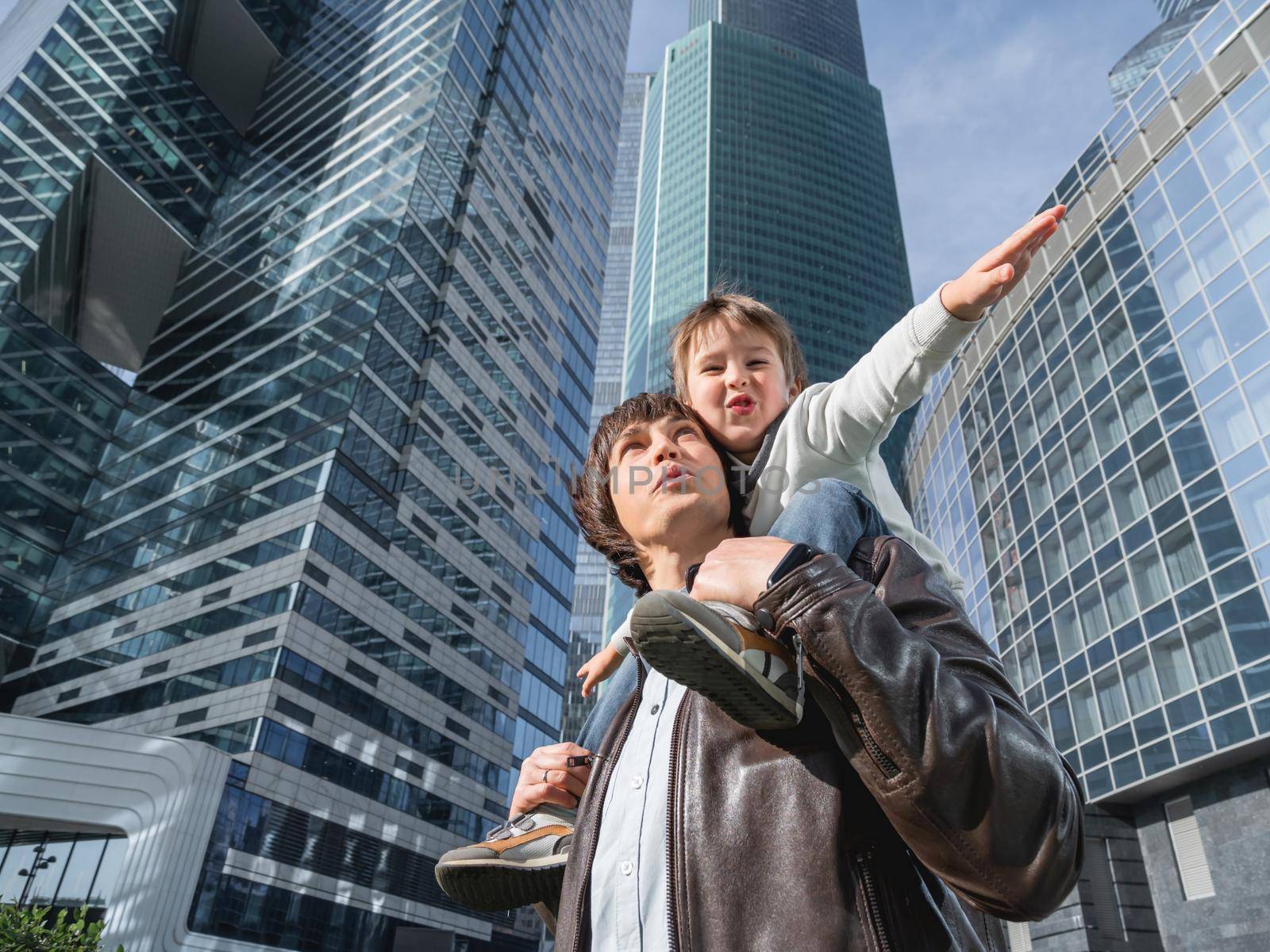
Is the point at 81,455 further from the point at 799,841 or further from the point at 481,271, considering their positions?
the point at 799,841

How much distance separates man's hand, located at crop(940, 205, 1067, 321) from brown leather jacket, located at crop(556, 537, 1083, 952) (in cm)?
74

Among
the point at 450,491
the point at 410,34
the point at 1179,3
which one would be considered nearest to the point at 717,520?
the point at 450,491

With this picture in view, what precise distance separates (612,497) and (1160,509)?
2518 centimetres

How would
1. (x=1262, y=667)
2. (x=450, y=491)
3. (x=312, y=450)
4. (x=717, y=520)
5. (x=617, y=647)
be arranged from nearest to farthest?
(x=717, y=520)
(x=617, y=647)
(x=1262, y=667)
(x=312, y=450)
(x=450, y=491)

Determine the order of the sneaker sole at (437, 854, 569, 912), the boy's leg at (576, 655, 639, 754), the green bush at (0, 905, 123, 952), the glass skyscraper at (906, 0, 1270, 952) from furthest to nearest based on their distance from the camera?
the glass skyscraper at (906, 0, 1270, 952), the green bush at (0, 905, 123, 952), the boy's leg at (576, 655, 639, 754), the sneaker sole at (437, 854, 569, 912)

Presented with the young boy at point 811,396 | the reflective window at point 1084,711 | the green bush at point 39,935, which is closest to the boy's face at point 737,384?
the young boy at point 811,396

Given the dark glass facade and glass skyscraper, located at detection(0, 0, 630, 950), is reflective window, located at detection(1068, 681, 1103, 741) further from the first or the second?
the dark glass facade

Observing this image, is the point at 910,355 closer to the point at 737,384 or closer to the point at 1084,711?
the point at 737,384

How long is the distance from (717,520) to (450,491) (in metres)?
45.9

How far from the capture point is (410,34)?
192ft

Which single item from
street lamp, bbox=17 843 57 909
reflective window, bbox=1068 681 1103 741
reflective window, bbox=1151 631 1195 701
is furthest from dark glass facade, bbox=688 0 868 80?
street lamp, bbox=17 843 57 909

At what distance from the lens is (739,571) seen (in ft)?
4.76

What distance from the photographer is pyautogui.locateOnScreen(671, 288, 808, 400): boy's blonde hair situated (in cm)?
277

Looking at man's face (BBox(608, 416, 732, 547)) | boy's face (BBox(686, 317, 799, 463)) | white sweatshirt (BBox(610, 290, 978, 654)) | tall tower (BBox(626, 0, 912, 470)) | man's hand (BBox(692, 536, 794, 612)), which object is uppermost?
tall tower (BBox(626, 0, 912, 470))
